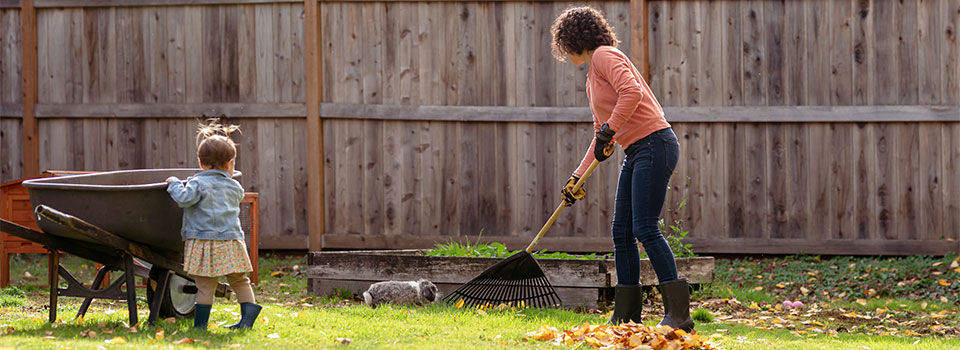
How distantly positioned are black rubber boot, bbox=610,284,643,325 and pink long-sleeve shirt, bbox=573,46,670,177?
0.68 metres

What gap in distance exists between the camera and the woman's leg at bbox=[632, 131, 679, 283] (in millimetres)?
4434

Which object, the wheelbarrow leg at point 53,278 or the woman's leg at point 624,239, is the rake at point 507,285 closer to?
the woman's leg at point 624,239

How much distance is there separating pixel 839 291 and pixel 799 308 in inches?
31.1

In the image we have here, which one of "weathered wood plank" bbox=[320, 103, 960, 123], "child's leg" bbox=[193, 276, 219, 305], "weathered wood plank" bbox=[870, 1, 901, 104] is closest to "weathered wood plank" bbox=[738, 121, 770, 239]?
"weathered wood plank" bbox=[320, 103, 960, 123]

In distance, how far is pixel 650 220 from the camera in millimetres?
4441

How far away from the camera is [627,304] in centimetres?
469

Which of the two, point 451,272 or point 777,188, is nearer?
point 451,272

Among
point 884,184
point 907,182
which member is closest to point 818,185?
point 884,184

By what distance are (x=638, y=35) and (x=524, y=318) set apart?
3360 millimetres

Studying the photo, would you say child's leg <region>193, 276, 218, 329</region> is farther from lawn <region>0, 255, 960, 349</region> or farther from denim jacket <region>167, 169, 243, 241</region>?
denim jacket <region>167, 169, 243, 241</region>

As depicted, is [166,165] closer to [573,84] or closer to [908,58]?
[573,84]

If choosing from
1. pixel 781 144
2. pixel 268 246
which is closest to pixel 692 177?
pixel 781 144

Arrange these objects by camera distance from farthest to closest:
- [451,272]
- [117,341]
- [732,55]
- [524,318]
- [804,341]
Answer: [732,55]
[451,272]
[524,318]
[804,341]
[117,341]

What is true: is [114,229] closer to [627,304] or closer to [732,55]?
[627,304]
